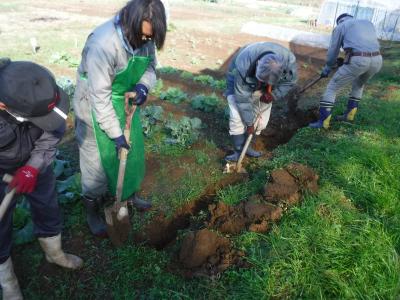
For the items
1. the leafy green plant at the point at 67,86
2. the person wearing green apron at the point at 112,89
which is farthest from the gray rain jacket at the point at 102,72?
the leafy green plant at the point at 67,86

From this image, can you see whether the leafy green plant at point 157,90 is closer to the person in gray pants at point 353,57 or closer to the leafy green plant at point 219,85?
the leafy green plant at point 219,85

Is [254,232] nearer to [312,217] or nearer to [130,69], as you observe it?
[312,217]

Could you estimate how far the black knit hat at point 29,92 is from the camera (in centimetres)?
187

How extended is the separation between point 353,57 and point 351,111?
0.94m

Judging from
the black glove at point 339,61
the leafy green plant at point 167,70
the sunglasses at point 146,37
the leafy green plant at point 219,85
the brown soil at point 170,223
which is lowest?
the brown soil at point 170,223

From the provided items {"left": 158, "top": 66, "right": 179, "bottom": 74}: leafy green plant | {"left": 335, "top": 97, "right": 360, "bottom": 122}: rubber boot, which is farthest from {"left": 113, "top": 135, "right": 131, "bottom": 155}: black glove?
{"left": 158, "top": 66, "right": 179, "bottom": 74}: leafy green plant

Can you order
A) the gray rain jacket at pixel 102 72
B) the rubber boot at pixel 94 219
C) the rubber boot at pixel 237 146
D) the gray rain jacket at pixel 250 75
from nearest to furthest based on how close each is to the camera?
the gray rain jacket at pixel 102 72
the rubber boot at pixel 94 219
the gray rain jacket at pixel 250 75
the rubber boot at pixel 237 146

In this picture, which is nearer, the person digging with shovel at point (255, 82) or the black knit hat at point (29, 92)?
the black knit hat at point (29, 92)

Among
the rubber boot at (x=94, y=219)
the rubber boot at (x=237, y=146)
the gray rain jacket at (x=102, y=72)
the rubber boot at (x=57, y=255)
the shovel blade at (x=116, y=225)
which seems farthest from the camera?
the rubber boot at (x=237, y=146)

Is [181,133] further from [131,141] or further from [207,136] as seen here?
[131,141]

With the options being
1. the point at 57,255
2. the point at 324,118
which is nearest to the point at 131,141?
the point at 57,255

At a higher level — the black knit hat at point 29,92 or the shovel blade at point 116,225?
the black knit hat at point 29,92

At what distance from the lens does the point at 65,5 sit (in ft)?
62.0

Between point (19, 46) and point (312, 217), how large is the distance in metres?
9.24
